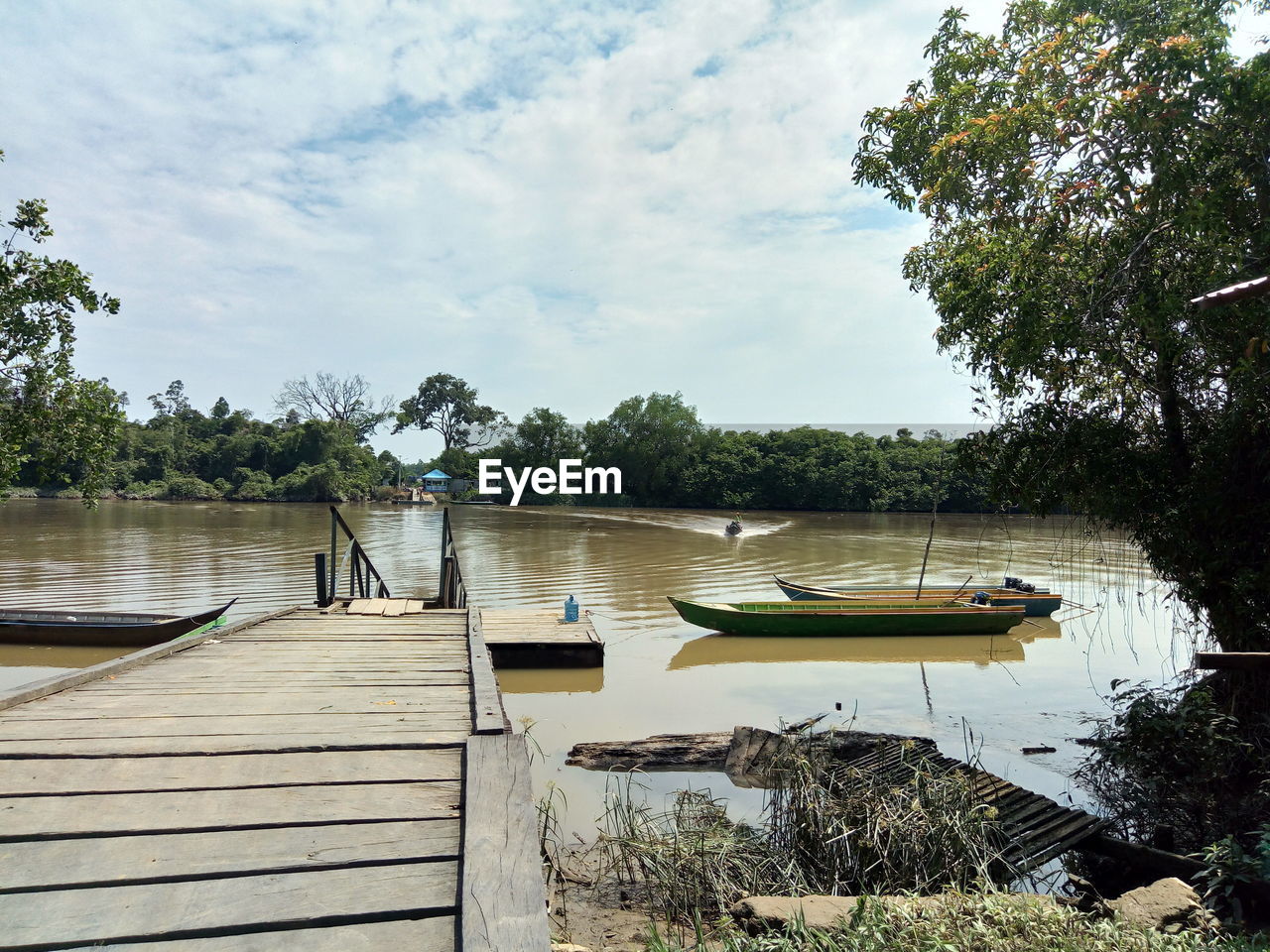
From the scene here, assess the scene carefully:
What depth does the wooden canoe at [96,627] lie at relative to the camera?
1195 centimetres

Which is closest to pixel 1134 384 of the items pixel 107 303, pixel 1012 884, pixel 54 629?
pixel 1012 884

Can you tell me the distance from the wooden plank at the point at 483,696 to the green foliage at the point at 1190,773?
Result: 475 cm

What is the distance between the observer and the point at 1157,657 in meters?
13.5

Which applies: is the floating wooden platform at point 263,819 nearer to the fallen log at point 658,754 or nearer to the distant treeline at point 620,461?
the fallen log at point 658,754

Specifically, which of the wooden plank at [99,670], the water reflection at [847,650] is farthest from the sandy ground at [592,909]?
the water reflection at [847,650]

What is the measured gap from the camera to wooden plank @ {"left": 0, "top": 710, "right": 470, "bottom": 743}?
3.67 m

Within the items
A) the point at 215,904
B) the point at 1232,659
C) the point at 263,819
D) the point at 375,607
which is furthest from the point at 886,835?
the point at 375,607

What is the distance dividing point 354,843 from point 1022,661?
13.0m

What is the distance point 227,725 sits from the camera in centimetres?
388

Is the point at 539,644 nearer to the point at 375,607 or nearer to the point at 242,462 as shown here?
the point at 375,607

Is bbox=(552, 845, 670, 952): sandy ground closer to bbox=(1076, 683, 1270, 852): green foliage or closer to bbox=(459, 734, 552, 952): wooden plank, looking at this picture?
bbox=(459, 734, 552, 952): wooden plank

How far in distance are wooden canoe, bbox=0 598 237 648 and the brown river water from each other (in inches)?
9.6

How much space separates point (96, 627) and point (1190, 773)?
45.4 ft

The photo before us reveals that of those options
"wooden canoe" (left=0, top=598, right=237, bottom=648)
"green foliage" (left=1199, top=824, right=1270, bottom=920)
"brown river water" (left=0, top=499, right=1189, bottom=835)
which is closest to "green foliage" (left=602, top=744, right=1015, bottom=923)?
"green foliage" (left=1199, top=824, right=1270, bottom=920)
